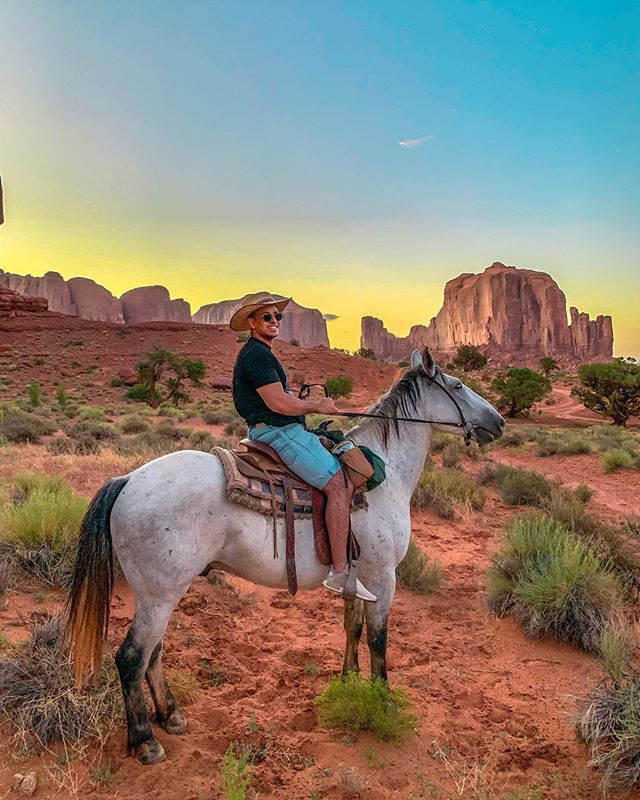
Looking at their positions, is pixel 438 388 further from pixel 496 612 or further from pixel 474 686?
pixel 496 612

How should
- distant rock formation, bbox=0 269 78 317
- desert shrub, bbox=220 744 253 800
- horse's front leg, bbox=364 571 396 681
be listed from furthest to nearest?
distant rock formation, bbox=0 269 78 317 → horse's front leg, bbox=364 571 396 681 → desert shrub, bbox=220 744 253 800

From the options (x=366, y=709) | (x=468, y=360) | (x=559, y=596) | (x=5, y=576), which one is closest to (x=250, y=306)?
(x=366, y=709)

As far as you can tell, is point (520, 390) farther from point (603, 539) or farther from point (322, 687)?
point (322, 687)

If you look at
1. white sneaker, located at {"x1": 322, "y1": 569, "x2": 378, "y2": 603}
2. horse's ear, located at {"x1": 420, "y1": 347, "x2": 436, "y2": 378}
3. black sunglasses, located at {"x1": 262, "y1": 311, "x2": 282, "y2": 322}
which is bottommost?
white sneaker, located at {"x1": 322, "y1": 569, "x2": 378, "y2": 603}

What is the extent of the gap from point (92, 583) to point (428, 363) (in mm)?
2793

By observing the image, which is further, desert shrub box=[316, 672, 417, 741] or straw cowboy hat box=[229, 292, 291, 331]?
straw cowboy hat box=[229, 292, 291, 331]

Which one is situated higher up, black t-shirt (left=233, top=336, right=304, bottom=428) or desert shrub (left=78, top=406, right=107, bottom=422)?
black t-shirt (left=233, top=336, right=304, bottom=428)

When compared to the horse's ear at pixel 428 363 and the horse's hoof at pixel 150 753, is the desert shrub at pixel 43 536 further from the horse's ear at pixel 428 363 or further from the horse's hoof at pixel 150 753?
the horse's ear at pixel 428 363

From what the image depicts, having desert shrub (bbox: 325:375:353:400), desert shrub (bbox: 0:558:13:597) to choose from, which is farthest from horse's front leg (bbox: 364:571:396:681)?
desert shrub (bbox: 325:375:353:400)

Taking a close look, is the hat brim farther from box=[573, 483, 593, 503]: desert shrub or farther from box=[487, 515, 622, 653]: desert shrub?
box=[573, 483, 593, 503]: desert shrub

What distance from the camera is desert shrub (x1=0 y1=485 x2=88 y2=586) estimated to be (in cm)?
532

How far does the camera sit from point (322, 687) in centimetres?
413

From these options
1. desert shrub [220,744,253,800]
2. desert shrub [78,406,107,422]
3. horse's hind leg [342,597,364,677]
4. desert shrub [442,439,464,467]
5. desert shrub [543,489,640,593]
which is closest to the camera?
desert shrub [220,744,253,800]

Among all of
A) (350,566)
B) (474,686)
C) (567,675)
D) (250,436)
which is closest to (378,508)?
(350,566)
